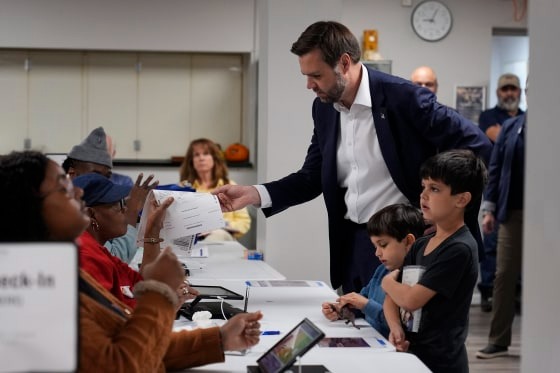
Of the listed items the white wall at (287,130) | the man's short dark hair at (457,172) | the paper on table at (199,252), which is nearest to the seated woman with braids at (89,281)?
the man's short dark hair at (457,172)

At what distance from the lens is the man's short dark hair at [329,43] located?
3092 mm

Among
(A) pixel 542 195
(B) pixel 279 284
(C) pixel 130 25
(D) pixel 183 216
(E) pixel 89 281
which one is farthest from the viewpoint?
(C) pixel 130 25

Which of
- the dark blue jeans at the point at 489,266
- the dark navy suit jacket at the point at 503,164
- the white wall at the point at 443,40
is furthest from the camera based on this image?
the white wall at the point at 443,40

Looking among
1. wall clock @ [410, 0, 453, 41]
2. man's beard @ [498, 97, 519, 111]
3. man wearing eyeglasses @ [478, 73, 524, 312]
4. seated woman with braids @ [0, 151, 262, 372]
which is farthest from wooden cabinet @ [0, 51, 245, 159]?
seated woman with braids @ [0, 151, 262, 372]

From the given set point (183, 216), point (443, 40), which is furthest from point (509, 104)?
point (183, 216)

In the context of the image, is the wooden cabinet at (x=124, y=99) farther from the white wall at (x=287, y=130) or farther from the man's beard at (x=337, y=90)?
the man's beard at (x=337, y=90)

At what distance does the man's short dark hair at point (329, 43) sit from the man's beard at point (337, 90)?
0.04m

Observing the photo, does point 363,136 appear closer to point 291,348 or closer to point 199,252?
point 291,348

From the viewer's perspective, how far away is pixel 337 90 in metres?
3.11

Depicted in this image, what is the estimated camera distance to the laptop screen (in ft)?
5.71

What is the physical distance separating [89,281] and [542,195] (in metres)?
1.09

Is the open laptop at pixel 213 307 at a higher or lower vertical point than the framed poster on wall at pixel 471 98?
lower

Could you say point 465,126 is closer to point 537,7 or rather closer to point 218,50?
point 537,7

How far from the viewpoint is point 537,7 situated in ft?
6.66
